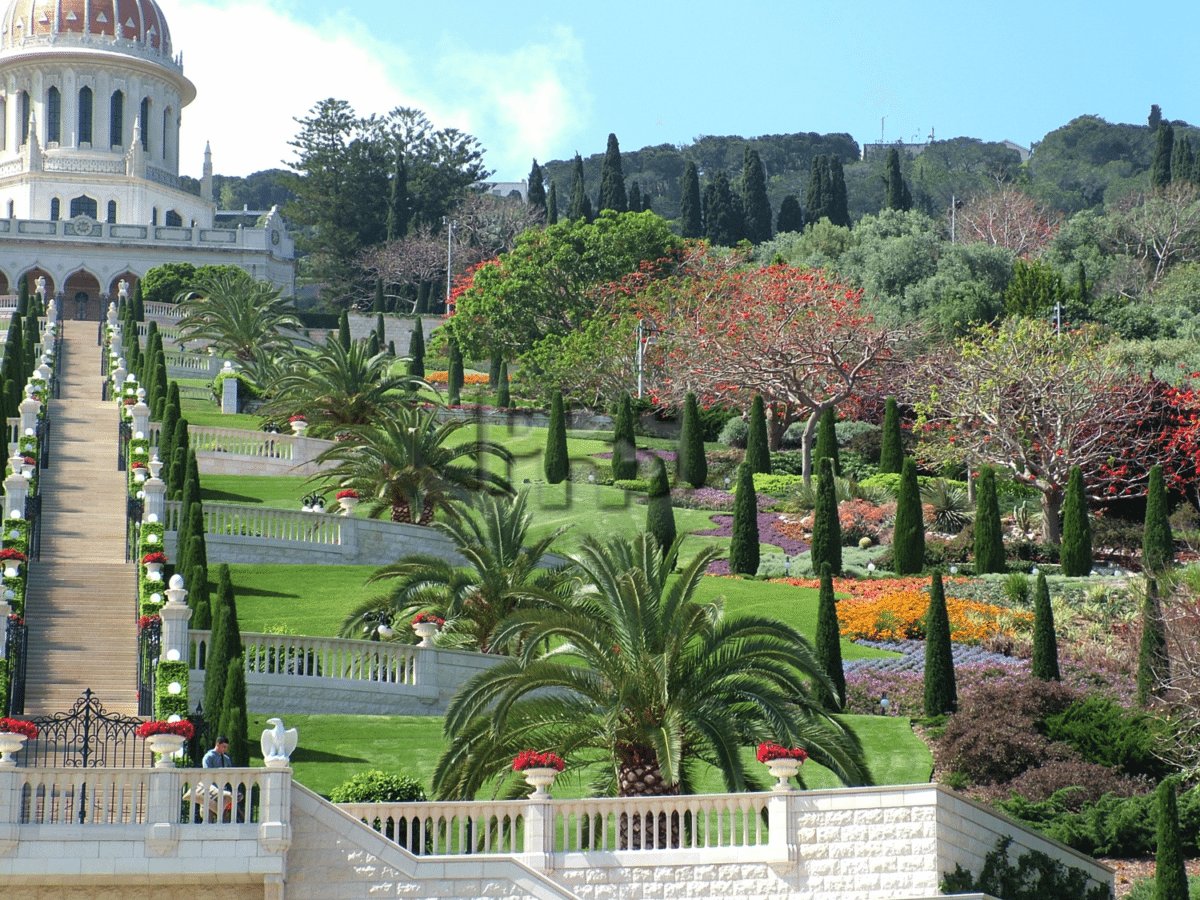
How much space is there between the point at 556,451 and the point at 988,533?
640 inches

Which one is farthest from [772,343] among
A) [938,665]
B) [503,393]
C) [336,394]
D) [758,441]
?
[938,665]

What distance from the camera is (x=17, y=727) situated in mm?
20672

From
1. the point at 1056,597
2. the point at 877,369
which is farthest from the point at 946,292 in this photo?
the point at 1056,597

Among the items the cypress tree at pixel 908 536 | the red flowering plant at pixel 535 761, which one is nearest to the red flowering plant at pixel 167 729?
the red flowering plant at pixel 535 761

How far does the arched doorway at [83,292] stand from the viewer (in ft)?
306

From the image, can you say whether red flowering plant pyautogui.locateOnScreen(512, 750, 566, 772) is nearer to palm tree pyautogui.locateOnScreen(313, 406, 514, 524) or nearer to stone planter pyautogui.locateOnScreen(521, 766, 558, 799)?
stone planter pyautogui.locateOnScreen(521, 766, 558, 799)

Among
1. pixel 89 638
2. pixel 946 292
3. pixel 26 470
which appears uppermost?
pixel 946 292

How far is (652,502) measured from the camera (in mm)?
46188

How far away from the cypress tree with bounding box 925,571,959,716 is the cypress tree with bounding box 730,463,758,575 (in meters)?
11.8

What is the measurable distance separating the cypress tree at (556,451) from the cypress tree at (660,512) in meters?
6.95

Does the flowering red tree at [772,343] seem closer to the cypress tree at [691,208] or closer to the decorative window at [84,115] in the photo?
the cypress tree at [691,208]

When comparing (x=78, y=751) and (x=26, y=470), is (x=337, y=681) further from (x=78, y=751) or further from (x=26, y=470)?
(x=26, y=470)

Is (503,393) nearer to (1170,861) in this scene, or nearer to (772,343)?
(772,343)

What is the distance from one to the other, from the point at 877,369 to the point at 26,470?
29835mm
